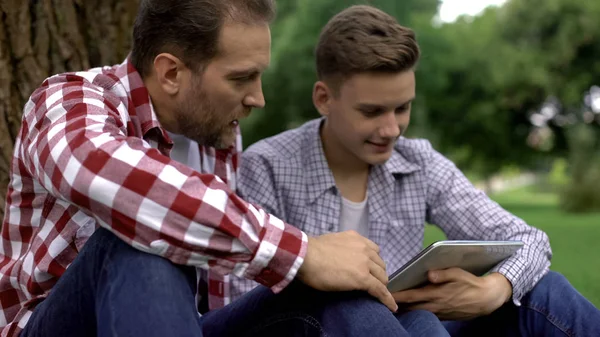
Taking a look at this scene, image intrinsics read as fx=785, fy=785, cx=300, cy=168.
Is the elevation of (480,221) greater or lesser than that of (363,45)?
lesser

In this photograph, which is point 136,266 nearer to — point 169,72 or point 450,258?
point 169,72

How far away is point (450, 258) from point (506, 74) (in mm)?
27101

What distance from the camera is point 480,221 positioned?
9.04 feet

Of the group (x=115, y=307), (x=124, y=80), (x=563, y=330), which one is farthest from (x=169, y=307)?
(x=563, y=330)

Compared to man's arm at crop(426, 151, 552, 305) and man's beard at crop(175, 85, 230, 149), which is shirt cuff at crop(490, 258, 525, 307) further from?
man's beard at crop(175, 85, 230, 149)

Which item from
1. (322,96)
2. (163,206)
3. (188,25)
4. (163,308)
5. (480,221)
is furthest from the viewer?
(322,96)

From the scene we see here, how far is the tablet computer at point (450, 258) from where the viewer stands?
6.81ft

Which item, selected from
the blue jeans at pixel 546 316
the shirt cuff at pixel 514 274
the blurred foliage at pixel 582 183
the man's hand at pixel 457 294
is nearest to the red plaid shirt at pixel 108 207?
the man's hand at pixel 457 294

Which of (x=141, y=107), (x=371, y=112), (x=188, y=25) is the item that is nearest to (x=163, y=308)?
(x=141, y=107)

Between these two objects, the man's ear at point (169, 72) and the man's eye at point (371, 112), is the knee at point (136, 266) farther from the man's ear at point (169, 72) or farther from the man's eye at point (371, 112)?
the man's eye at point (371, 112)

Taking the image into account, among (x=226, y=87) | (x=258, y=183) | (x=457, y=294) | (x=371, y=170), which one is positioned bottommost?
(x=258, y=183)

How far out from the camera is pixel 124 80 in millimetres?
2291

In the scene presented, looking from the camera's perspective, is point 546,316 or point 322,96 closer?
point 546,316

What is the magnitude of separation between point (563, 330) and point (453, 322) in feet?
1.38
